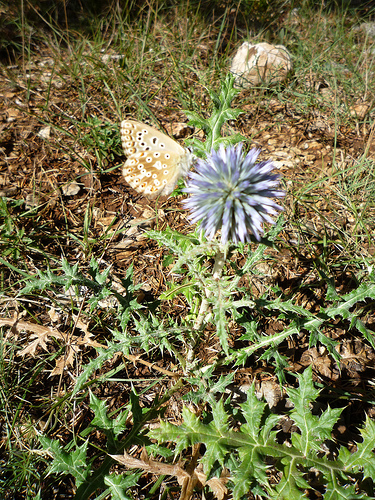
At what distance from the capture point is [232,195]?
1.83 metres

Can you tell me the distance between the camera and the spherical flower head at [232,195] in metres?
1.78

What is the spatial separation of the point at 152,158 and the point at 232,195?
121 centimetres

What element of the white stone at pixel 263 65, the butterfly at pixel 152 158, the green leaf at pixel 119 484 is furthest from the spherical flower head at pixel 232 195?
the white stone at pixel 263 65

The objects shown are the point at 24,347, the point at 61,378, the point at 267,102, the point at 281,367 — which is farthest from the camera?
the point at 267,102

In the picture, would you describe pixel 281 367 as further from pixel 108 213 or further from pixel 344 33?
pixel 344 33

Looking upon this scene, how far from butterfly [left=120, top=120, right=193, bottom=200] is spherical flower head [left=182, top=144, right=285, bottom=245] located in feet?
2.70

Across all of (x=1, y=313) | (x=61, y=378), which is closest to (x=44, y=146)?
(x=1, y=313)

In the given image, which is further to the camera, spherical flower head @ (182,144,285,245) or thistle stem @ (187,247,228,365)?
thistle stem @ (187,247,228,365)

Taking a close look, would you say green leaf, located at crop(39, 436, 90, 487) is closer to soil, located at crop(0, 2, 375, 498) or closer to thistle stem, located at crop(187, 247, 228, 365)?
soil, located at crop(0, 2, 375, 498)

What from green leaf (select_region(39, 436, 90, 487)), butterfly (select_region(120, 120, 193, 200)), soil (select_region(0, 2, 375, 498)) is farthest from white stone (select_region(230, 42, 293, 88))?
green leaf (select_region(39, 436, 90, 487))

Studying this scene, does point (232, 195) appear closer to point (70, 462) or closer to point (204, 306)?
point (204, 306)

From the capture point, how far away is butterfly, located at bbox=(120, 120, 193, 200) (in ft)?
8.67

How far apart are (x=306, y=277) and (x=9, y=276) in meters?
2.66

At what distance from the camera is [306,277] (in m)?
3.02
